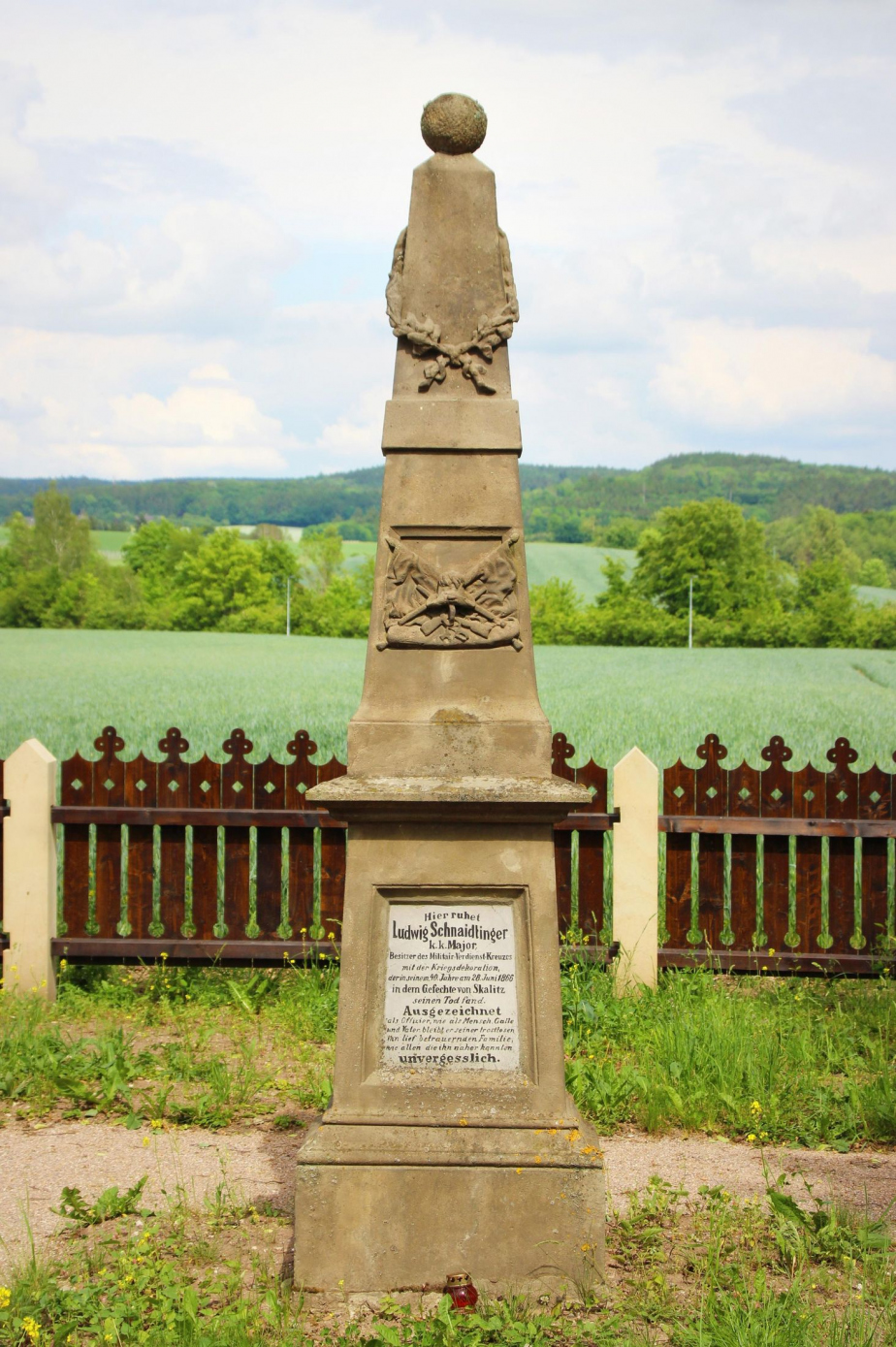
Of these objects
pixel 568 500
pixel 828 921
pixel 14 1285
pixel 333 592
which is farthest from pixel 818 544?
pixel 14 1285

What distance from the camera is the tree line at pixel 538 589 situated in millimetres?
32031

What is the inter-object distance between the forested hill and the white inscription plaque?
78.5m

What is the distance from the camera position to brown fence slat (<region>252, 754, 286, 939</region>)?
22.5 feet

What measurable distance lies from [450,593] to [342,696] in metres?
14.8

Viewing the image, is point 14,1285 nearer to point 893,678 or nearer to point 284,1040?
point 284,1040

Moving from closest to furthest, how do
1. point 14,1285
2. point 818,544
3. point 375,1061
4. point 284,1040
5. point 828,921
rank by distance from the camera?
1. point 14,1285
2. point 375,1061
3. point 284,1040
4. point 828,921
5. point 818,544

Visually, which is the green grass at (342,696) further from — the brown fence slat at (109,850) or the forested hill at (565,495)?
the forested hill at (565,495)

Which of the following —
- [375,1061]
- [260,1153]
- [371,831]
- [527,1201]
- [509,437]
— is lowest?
[260,1153]

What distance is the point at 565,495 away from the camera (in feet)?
361

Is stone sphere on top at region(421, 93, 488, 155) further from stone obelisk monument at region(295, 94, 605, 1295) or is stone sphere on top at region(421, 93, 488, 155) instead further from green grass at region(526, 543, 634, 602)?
green grass at region(526, 543, 634, 602)

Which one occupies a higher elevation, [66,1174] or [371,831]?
[371,831]

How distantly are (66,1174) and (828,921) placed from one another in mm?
4480

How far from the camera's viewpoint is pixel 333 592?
174 feet

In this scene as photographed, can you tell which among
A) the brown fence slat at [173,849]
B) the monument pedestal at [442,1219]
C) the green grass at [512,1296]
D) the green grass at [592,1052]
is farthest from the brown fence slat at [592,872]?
the monument pedestal at [442,1219]
